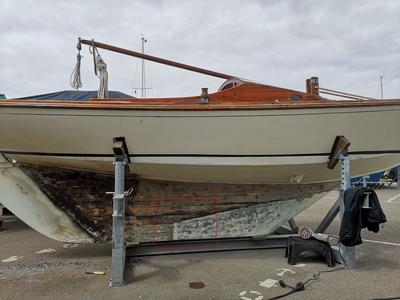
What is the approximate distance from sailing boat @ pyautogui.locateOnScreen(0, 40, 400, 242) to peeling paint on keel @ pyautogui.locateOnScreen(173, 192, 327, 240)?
12 millimetres

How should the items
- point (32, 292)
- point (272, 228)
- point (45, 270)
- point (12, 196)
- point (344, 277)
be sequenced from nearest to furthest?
point (32, 292) → point (344, 277) → point (45, 270) → point (12, 196) → point (272, 228)

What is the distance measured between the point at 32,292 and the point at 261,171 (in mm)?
2635

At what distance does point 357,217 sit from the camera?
12.1ft

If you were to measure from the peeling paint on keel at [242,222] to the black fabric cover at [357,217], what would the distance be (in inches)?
38.1

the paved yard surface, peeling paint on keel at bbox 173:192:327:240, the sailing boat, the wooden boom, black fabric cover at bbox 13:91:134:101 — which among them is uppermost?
the wooden boom

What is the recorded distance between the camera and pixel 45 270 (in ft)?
13.0

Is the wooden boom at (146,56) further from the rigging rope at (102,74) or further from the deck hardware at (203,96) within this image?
the deck hardware at (203,96)

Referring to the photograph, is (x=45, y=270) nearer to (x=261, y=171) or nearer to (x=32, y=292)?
(x=32, y=292)

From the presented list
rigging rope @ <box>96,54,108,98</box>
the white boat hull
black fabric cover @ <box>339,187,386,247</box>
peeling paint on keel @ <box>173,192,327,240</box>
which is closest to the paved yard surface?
peeling paint on keel @ <box>173,192,327,240</box>

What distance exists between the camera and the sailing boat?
383 centimetres

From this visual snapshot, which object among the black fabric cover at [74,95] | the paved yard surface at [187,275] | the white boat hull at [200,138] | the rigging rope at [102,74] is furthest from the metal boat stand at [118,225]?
the black fabric cover at [74,95]

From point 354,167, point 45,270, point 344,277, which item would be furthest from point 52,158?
point 354,167

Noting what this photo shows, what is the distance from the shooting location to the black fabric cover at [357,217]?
12.0ft

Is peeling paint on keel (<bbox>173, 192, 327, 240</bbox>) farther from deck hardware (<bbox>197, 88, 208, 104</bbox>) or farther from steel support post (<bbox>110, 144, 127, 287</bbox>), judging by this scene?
deck hardware (<bbox>197, 88, 208, 104</bbox>)
